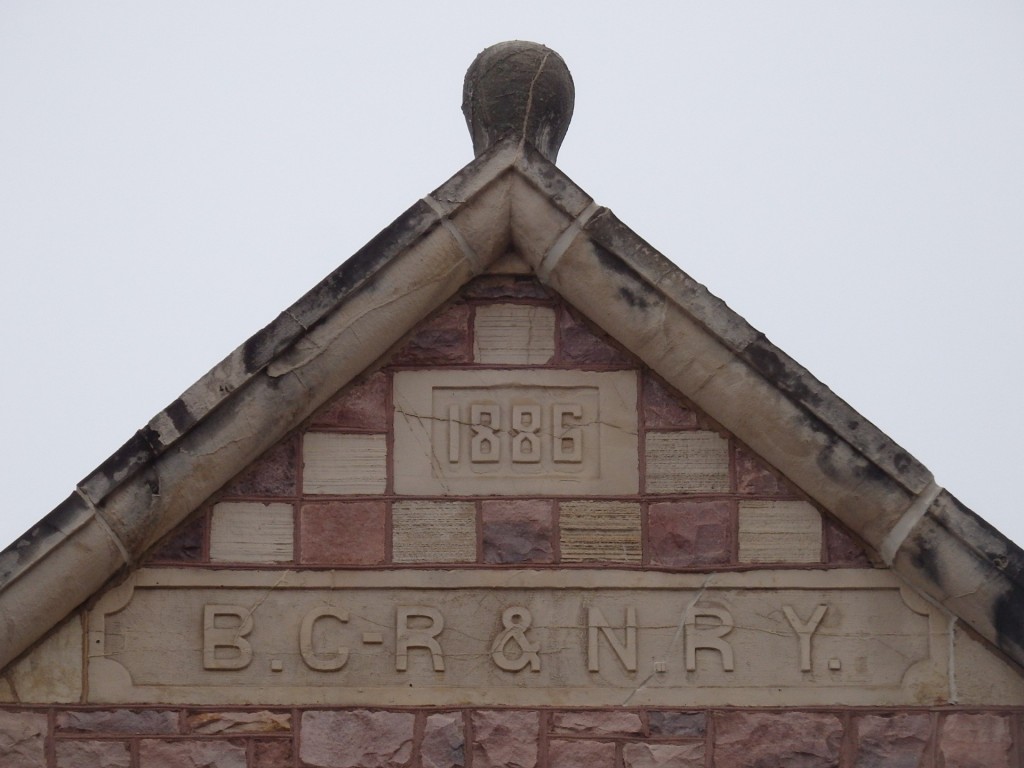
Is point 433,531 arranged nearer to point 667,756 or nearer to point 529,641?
point 529,641

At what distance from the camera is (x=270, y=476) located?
5238 mm

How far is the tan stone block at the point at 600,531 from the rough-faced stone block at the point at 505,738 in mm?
490

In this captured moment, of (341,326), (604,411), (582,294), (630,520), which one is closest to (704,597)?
(630,520)

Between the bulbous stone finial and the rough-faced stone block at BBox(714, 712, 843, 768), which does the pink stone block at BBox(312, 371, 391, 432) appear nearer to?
the bulbous stone finial

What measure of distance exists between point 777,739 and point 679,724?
0.28 metres

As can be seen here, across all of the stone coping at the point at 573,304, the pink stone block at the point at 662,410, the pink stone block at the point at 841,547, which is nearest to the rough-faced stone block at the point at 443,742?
the stone coping at the point at 573,304

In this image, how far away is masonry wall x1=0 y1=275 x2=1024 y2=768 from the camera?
500 centimetres

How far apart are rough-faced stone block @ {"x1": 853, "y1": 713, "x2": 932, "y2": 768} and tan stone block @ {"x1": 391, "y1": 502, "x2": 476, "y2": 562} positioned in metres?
1.25

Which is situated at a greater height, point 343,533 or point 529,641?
point 343,533

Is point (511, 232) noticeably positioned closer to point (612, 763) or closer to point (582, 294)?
point (582, 294)

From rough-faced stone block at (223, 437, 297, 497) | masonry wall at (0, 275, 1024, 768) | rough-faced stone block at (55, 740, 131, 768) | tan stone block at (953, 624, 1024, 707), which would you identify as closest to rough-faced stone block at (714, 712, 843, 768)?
masonry wall at (0, 275, 1024, 768)

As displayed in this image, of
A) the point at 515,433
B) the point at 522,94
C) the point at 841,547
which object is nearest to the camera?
the point at 841,547

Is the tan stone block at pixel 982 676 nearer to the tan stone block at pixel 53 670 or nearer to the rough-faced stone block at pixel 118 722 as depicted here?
the rough-faced stone block at pixel 118 722

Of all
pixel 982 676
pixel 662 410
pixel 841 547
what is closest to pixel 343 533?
pixel 662 410
